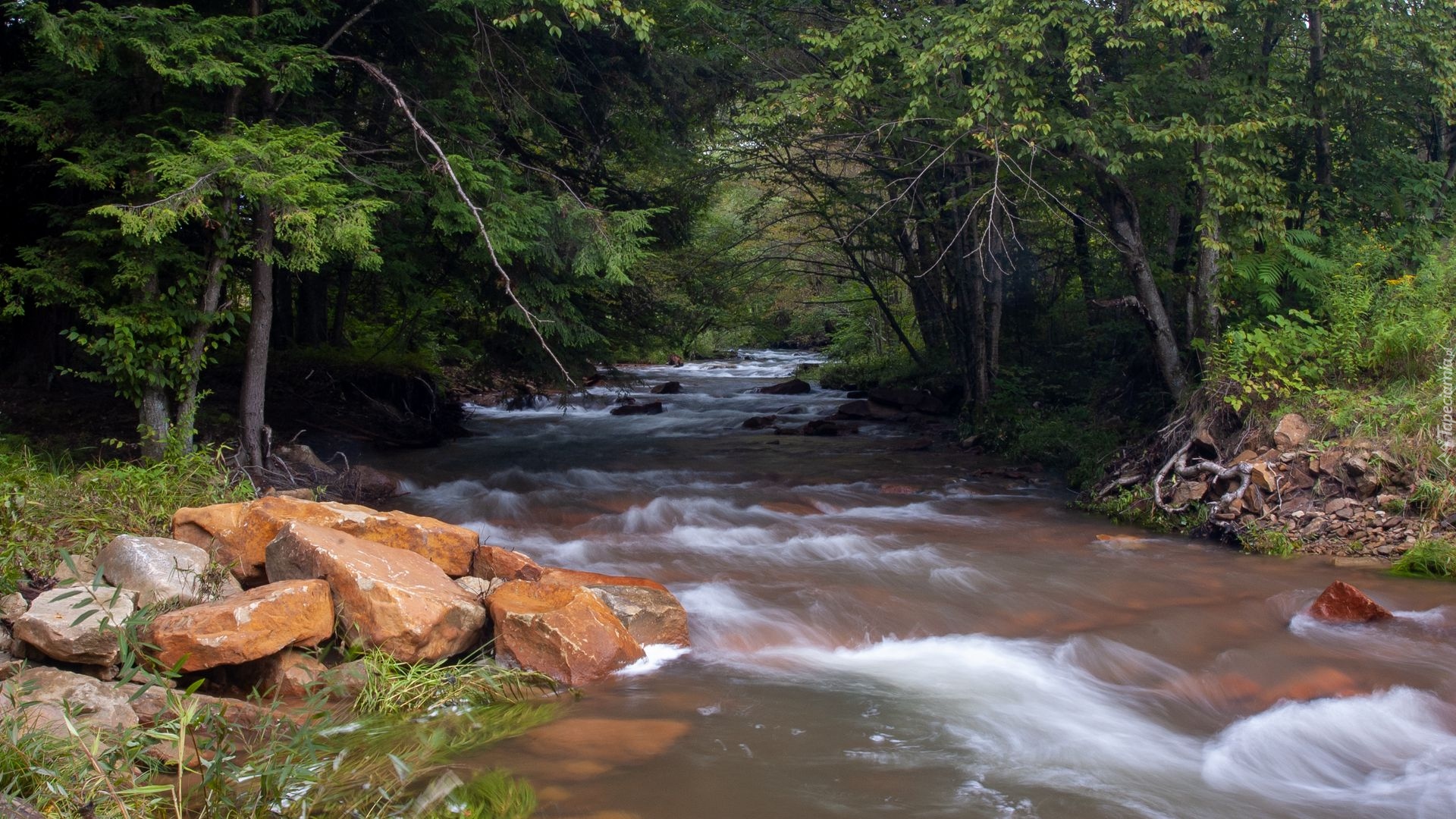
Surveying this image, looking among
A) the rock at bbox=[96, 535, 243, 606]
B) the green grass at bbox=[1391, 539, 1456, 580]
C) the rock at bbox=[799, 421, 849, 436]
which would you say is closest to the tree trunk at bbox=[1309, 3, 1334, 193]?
the green grass at bbox=[1391, 539, 1456, 580]

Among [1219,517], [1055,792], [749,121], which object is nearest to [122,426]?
[749,121]

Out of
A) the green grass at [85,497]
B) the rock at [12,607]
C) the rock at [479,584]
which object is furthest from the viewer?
the rock at [479,584]

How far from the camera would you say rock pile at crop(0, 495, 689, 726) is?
5.13 meters

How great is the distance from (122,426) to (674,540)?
581cm

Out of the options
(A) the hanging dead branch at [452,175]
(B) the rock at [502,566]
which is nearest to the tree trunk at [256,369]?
(A) the hanging dead branch at [452,175]

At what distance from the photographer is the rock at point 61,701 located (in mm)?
4203

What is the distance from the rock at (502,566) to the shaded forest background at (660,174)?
2.70m

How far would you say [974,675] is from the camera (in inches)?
249

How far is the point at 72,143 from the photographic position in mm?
8211

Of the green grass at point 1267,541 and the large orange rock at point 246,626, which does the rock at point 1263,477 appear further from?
the large orange rock at point 246,626

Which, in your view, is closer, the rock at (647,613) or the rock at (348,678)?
the rock at (348,678)

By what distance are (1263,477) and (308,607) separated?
8.12 m

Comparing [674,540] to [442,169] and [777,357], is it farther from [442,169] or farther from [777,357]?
[777,357]

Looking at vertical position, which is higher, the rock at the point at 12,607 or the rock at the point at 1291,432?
the rock at the point at 1291,432
